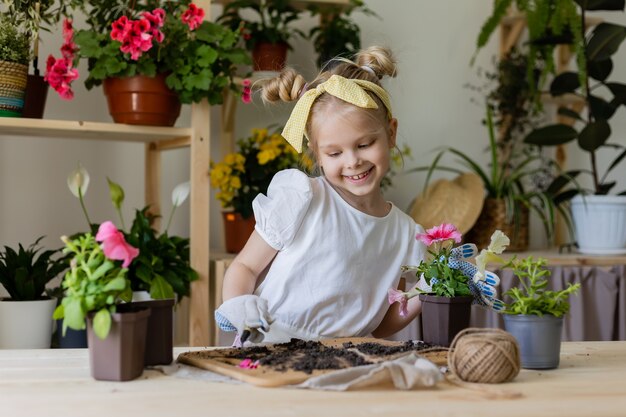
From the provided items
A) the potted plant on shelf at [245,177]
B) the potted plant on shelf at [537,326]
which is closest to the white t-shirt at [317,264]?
the potted plant on shelf at [537,326]

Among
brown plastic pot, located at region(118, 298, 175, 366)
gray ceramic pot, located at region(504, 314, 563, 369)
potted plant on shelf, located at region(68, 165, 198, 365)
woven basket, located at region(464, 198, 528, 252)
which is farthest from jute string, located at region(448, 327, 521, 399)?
woven basket, located at region(464, 198, 528, 252)

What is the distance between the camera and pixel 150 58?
2438 millimetres

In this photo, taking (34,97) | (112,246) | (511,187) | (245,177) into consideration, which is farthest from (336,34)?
(112,246)

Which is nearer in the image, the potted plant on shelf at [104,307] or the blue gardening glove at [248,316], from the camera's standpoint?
the potted plant on shelf at [104,307]

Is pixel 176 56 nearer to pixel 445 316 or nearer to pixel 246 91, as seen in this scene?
pixel 246 91

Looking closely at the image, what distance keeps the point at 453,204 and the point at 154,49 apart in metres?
1.22

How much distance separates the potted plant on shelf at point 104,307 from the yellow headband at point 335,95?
58 cm

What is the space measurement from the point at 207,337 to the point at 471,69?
1714 mm

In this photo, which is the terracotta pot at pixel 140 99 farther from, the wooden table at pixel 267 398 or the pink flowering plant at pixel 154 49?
the wooden table at pixel 267 398

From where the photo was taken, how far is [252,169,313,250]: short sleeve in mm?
1590

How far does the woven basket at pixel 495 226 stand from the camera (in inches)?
117

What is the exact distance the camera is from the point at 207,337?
2527 mm

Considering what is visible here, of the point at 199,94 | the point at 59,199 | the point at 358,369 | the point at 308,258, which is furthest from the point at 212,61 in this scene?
the point at 358,369

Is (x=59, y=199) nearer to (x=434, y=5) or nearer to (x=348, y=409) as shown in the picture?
(x=434, y=5)
